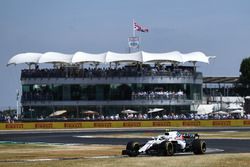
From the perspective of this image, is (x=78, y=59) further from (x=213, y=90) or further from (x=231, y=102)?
(x=213, y=90)

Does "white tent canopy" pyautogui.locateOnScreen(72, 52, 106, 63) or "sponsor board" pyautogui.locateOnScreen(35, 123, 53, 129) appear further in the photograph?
"white tent canopy" pyautogui.locateOnScreen(72, 52, 106, 63)

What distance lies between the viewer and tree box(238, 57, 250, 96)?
6447 inches

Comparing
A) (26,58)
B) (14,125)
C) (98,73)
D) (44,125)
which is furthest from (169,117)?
(26,58)

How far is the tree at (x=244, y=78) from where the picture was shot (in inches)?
6447

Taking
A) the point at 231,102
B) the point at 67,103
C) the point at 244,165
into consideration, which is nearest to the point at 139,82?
the point at 67,103

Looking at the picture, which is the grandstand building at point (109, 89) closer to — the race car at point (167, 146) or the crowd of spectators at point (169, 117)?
the crowd of spectators at point (169, 117)

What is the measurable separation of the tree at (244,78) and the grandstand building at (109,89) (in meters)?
54.7

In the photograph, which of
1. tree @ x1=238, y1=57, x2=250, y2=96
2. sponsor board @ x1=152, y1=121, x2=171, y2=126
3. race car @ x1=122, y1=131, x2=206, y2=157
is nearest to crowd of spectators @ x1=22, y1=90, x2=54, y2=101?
sponsor board @ x1=152, y1=121, x2=171, y2=126

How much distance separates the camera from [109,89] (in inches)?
4296

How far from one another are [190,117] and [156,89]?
38.7 ft

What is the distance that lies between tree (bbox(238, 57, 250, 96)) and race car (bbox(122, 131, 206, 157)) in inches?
5022

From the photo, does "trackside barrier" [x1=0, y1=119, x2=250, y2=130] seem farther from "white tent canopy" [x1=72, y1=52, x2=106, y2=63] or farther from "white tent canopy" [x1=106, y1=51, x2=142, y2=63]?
"white tent canopy" [x1=72, y1=52, x2=106, y2=63]

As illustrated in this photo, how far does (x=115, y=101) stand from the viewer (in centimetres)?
10825

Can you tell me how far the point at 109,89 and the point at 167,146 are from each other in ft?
244
